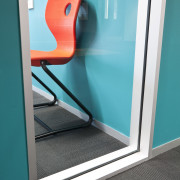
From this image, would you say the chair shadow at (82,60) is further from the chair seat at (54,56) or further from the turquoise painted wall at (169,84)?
the turquoise painted wall at (169,84)

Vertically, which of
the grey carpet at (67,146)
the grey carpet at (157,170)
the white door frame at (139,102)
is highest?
the white door frame at (139,102)

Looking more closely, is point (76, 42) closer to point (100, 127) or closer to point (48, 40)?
point (48, 40)

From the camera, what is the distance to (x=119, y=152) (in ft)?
4.23

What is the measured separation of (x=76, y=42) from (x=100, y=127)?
1.99 feet

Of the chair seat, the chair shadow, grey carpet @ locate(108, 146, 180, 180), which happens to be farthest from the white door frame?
the chair seat

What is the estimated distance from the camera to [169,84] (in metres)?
1.26

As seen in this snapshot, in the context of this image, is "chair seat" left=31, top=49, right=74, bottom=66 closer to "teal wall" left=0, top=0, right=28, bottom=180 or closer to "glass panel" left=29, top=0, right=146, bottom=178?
"glass panel" left=29, top=0, right=146, bottom=178

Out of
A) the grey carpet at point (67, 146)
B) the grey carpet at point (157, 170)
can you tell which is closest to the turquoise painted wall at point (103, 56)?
the grey carpet at point (67, 146)

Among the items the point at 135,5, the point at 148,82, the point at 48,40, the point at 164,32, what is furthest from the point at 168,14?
the point at 48,40

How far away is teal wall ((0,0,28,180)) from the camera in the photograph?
0.72m

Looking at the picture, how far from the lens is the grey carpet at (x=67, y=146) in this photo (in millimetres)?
1200

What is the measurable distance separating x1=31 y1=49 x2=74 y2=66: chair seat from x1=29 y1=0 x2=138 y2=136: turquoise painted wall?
42 millimetres

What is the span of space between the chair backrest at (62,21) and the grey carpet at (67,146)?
0.39 metres

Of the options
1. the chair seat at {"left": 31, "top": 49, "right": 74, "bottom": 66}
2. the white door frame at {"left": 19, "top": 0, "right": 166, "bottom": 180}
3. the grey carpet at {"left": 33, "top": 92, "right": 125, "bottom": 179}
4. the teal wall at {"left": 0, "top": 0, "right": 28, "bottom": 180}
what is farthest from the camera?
the chair seat at {"left": 31, "top": 49, "right": 74, "bottom": 66}
